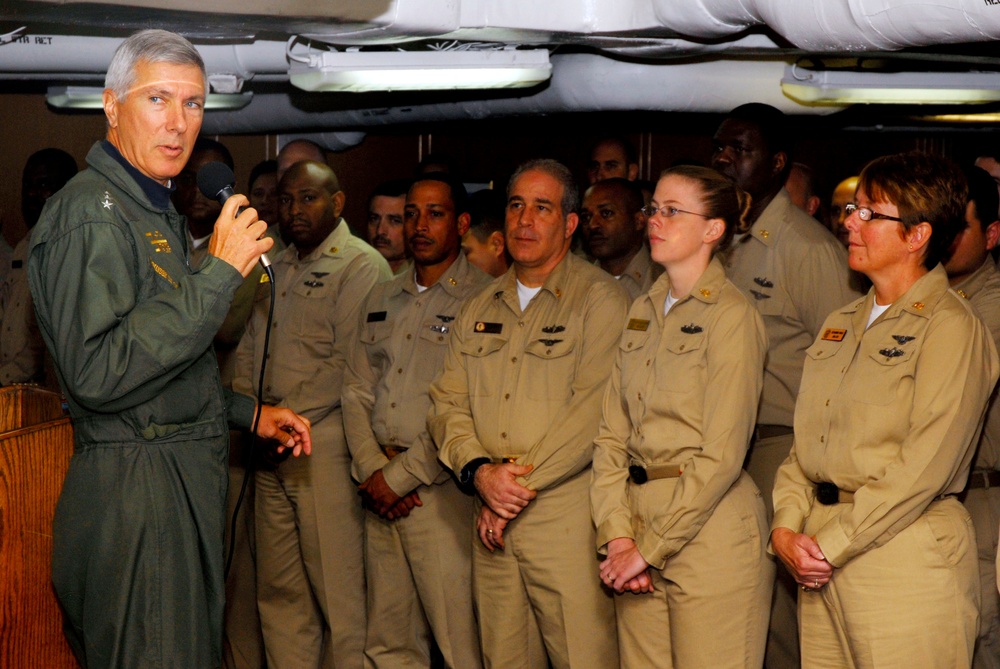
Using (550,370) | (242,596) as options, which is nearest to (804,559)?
(550,370)

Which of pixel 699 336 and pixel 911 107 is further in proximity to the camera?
pixel 911 107

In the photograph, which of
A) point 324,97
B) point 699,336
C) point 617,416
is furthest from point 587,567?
point 324,97

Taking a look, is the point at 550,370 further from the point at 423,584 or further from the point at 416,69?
the point at 416,69

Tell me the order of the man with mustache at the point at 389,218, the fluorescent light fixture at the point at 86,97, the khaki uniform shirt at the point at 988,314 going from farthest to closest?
the fluorescent light fixture at the point at 86,97 < the man with mustache at the point at 389,218 < the khaki uniform shirt at the point at 988,314

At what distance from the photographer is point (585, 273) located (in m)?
3.77

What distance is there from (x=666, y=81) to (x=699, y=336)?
83.4 inches

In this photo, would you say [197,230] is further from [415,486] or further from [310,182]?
[415,486]

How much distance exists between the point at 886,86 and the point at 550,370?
2.27 m

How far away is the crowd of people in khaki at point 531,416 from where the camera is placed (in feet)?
7.82

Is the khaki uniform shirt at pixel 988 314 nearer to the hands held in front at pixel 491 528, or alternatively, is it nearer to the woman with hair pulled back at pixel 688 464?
the woman with hair pulled back at pixel 688 464

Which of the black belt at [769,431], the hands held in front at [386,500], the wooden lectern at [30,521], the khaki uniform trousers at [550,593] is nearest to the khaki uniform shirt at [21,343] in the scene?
the hands held in front at [386,500]

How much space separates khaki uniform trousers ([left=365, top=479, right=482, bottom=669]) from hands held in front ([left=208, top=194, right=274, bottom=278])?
6.04ft

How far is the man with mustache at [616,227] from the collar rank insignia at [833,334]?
5.42ft

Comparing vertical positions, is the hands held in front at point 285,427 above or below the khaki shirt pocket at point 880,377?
below
